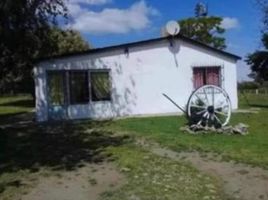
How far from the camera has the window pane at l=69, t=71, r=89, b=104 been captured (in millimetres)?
25281

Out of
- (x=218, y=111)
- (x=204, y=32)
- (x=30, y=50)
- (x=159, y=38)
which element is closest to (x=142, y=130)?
(x=218, y=111)

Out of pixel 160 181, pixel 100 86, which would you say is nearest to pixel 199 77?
pixel 100 86

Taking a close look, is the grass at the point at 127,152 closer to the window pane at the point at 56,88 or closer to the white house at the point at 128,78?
the window pane at the point at 56,88

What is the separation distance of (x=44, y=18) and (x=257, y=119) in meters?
9.05

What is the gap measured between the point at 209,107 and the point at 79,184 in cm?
964

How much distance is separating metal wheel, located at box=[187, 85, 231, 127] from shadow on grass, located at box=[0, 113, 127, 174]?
2.91m

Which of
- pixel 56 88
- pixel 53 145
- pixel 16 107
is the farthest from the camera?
pixel 16 107

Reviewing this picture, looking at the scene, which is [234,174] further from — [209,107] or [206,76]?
[206,76]

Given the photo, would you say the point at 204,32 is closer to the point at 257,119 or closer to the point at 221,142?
the point at 257,119

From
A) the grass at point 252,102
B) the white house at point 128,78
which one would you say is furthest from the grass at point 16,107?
the grass at point 252,102

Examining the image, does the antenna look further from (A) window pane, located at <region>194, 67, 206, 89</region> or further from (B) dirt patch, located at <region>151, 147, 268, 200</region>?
(B) dirt patch, located at <region>151, 147, 268, 200</region>

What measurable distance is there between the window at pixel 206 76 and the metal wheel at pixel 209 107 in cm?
752

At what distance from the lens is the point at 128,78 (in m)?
26.3

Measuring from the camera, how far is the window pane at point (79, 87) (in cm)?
2528
